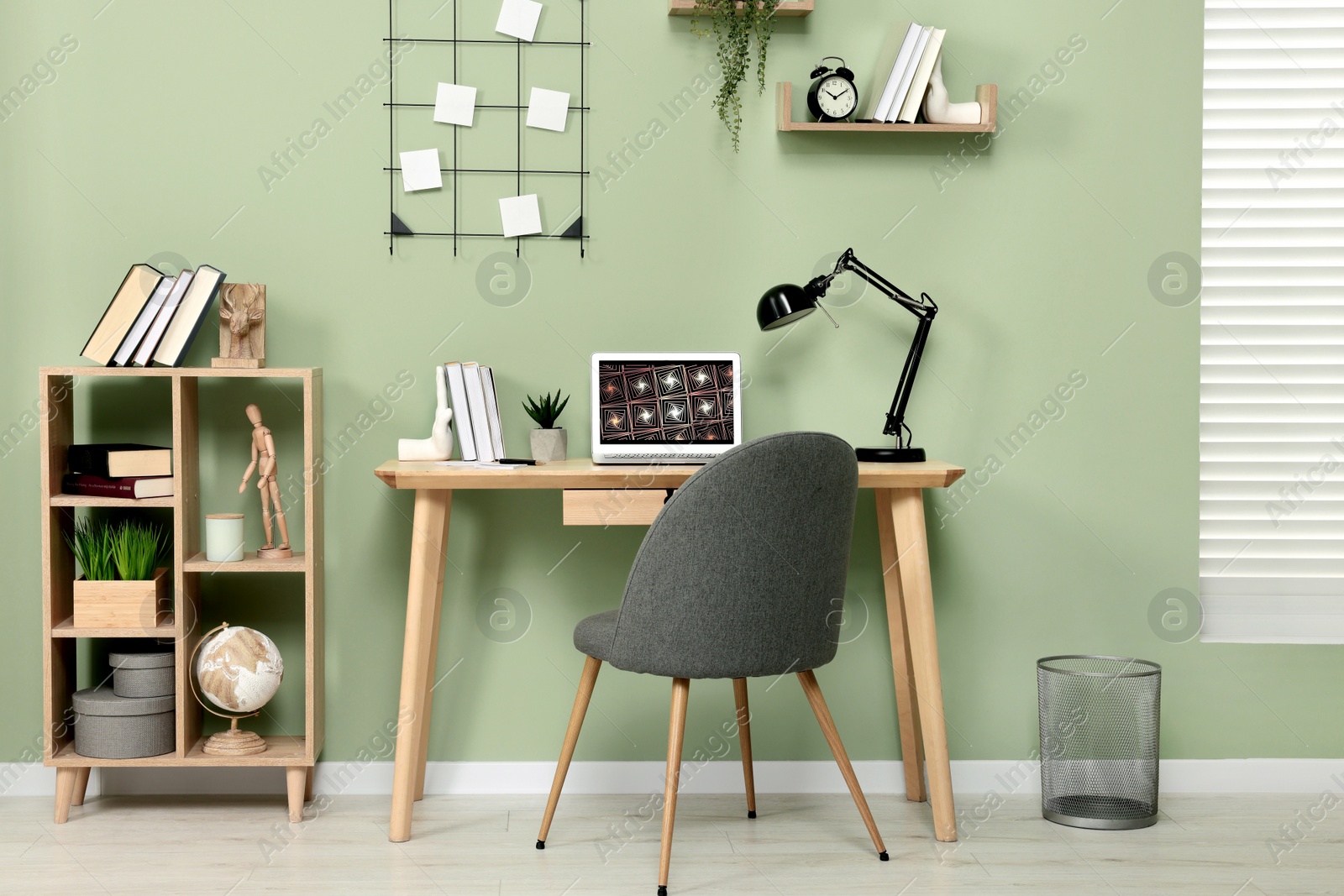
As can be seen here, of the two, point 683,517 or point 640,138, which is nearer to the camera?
point 683,517

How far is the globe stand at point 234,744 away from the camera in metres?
2.35

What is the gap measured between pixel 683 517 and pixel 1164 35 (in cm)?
178

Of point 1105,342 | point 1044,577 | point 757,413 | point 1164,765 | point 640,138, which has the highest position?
point 640,138

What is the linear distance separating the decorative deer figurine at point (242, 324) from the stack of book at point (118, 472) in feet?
0.86

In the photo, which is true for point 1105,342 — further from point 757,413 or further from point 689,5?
point 689,5

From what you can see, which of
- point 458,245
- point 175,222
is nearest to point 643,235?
point 458,245

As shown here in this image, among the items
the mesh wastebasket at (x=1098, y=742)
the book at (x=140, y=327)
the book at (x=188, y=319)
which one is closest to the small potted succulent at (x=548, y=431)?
the book at (x=188, y=319)

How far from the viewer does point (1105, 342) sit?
2619 mm

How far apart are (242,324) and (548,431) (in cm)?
73

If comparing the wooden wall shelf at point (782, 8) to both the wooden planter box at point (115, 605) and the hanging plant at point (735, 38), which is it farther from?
the wooden planter box at point (115, 605)

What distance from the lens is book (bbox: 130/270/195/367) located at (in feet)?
7.70

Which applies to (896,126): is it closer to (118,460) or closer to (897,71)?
(897,71)

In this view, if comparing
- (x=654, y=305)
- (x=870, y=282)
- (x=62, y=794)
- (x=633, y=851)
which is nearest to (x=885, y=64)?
(x=870, y=282)

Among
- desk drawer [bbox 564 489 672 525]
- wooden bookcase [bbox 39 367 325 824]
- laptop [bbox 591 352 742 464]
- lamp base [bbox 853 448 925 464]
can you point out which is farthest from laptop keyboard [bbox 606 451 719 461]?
wooden bookcase [bbox 39 367 325 824]
